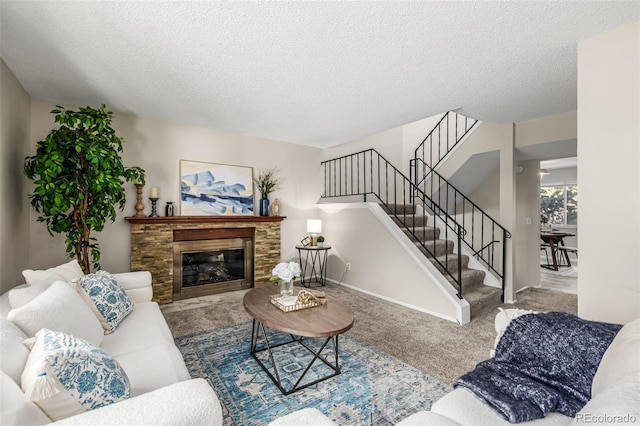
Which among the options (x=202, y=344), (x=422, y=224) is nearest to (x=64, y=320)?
(x=202, y=344)

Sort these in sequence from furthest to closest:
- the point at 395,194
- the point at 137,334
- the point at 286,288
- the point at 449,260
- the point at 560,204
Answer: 1. the point at 560,204
2. the point at 395,194
3. the point at 449,260
4. the point at 286,288
5. the point at 137,334

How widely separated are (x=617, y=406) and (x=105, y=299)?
9.00 feet

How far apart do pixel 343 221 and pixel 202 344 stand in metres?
2.95

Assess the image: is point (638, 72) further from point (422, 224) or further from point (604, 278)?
point (422, 224)

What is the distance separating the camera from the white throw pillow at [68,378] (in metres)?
0.97

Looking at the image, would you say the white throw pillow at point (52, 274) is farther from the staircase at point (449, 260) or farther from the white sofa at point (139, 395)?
the staircase at point (449, 260)

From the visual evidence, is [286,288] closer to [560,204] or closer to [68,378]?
[68,378]

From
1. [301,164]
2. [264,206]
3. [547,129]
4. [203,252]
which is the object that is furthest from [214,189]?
[547,129]

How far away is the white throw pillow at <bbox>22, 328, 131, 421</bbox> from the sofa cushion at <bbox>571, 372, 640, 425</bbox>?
61.5 inches

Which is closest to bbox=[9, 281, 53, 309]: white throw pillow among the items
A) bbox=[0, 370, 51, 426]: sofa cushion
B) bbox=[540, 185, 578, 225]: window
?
bbox=[0, 370, 51, 426]: sofa cushion

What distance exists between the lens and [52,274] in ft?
6.86

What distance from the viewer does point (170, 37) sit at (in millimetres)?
2094

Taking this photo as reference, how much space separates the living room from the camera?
2027 millimetres

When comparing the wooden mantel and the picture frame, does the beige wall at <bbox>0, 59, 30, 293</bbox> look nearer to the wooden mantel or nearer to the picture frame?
the wooden mantel
